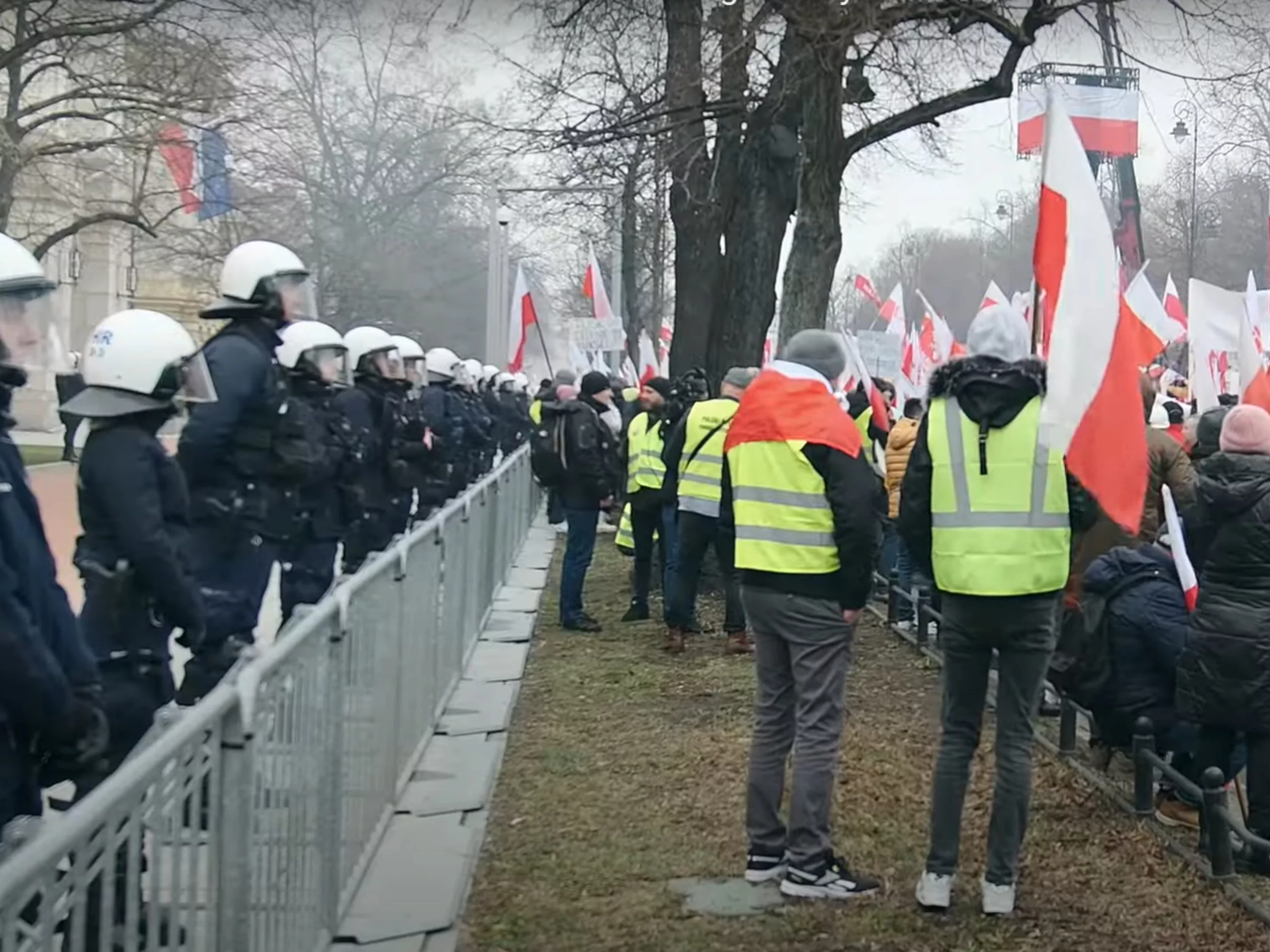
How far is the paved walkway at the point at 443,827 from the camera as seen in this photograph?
5379 millimetres

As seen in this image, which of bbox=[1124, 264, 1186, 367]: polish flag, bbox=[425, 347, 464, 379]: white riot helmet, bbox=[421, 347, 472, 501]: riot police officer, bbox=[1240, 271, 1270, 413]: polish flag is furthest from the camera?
bbox=[425, 347, 464, 379]: white riot helmet

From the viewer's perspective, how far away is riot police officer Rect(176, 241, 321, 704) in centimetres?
659

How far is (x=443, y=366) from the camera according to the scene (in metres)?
16.4

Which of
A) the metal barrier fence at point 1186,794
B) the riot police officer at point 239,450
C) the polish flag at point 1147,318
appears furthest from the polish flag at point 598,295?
the riot police officer at point 239,450

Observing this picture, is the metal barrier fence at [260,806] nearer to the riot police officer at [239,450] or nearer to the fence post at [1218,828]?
the riot police officer at [239,450]

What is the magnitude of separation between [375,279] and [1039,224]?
34342mm

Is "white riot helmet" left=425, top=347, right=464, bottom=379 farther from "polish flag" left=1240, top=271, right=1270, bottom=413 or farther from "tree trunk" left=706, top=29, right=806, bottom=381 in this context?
"polish flag" left=1240, top=271, right=1270, bottom=413

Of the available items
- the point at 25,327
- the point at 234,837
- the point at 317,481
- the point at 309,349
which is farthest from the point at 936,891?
the point at 309,349

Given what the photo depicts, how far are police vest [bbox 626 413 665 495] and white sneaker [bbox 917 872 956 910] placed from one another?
21.2 ft

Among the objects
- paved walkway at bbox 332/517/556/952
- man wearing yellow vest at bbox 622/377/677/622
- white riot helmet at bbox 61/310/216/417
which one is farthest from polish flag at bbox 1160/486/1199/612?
man wearing yellow vest at bbox 622/377/677/622

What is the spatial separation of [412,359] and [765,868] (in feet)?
27.8

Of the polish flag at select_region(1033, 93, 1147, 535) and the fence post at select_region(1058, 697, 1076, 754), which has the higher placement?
the polish flag at select_region(1033, 93, 1147, 535)

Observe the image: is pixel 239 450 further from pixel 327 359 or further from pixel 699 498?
pixel 699 498

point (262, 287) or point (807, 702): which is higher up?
point (262, 287)
